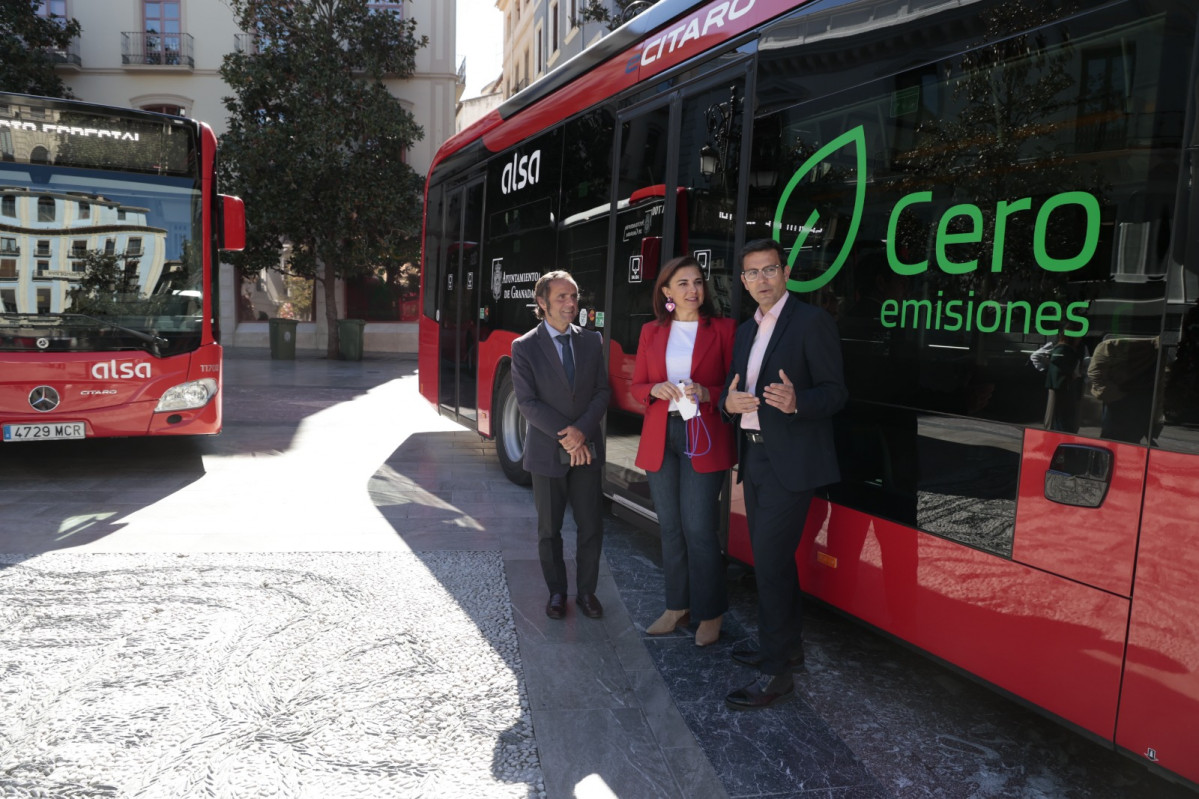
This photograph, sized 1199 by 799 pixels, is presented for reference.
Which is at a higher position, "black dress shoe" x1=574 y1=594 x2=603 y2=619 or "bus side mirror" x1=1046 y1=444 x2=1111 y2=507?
"bus side mirror" x1=1046 y1=444 x2=1111 y2=507

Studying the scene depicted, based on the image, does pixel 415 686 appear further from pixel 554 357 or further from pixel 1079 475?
pixel 1079 475

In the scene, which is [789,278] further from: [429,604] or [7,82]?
[7,82]

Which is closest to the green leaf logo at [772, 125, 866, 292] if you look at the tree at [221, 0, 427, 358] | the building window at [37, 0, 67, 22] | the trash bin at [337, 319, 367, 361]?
the tree at [221, 0, 427, 358]

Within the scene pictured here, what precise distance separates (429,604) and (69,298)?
14.8 feet

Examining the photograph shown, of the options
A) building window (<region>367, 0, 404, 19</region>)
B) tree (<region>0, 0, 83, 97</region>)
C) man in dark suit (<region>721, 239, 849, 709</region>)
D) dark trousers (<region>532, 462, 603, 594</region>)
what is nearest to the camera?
man in dark suit (<region>721, 239, 849, 709</region>)

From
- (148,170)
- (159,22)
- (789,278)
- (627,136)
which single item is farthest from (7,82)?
(789,278)

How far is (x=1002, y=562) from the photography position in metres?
2.81

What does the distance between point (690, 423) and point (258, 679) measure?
6.81 ft

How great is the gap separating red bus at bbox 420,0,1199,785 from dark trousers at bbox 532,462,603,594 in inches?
26.2

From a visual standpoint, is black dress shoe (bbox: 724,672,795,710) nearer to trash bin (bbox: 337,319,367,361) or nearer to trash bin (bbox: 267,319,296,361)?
trash bin (bbox: 267,319,296,361)

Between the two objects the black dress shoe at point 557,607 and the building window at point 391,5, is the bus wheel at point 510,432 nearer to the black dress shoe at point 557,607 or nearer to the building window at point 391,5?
the black dress shoe at point 557,607

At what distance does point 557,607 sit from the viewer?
4.33 meters

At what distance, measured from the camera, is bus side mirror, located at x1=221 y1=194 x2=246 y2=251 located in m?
7.59

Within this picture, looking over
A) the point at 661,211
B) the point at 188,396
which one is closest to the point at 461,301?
the point at 188,396
